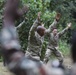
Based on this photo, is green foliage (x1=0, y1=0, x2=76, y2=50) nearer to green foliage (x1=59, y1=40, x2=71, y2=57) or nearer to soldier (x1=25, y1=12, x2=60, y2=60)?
green foliage (x1=59, y1=40, x2=71, y2=57)

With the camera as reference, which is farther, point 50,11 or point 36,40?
point 50,11

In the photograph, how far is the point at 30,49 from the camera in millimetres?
7816

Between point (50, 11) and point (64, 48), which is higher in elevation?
point (50, 11)

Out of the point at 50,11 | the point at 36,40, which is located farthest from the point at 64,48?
the point at 36,40

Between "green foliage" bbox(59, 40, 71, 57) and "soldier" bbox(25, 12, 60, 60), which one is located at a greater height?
"soldier" bbox(25, 12, 60, 60)

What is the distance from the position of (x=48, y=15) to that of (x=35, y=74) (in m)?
13.0

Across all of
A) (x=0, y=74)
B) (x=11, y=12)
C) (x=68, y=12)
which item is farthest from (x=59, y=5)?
(x=11, y=12)

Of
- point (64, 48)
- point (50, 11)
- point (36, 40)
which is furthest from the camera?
point (50, 11)

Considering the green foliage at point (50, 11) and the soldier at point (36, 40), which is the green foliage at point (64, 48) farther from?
the soldier at point (36, 40)

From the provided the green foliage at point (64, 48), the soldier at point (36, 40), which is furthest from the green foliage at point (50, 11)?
the soldier at point (36, 40)

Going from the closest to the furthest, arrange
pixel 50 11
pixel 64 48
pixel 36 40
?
pixel 36 40
pixel 64 48
pixel 50 11

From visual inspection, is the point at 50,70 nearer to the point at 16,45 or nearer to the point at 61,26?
the point at 16,45

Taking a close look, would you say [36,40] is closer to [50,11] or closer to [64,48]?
[64,48]

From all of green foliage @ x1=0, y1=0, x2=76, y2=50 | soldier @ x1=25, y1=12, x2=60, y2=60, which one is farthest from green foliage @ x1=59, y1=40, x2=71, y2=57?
soldier @ x1=25, y1=12, x2=60, y2=60
